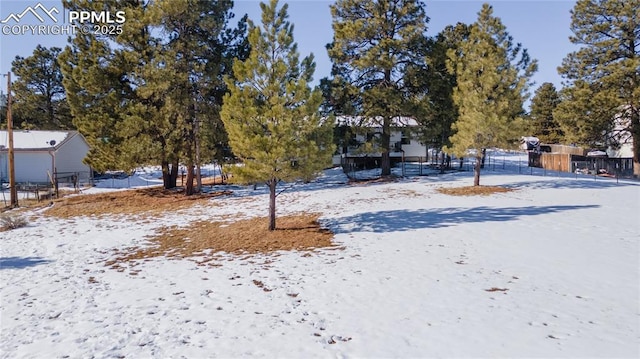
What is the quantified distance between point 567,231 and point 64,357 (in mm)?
14161

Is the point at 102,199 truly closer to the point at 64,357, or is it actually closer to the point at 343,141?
the point at 343,141

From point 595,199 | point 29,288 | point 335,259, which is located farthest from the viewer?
point 595,199

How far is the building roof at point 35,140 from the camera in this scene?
30.6m

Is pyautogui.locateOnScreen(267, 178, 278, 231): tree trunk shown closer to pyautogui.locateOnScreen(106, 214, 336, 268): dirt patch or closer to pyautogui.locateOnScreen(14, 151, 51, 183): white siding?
pyautogui.locateOnScreen(106, 214, 336, 268): dirt patch

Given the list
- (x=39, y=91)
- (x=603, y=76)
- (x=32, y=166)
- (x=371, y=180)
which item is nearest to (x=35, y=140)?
(x=32, y=166)

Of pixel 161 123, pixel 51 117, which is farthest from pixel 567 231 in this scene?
pixel 51 117

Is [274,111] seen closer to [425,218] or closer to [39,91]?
[425,218]

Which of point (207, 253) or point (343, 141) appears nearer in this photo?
point (207, 253)

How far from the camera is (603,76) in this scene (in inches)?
1168

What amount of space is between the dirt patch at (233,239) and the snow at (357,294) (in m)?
0.67

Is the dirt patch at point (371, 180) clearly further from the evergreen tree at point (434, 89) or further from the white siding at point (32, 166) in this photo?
the white siding at point (32, 166)

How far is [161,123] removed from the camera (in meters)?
22.1

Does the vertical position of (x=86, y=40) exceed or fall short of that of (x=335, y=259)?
it exceeds it

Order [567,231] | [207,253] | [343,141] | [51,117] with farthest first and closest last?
1. [51,117]
2. [343,141]
3. [567,231]
4. [207,253]
